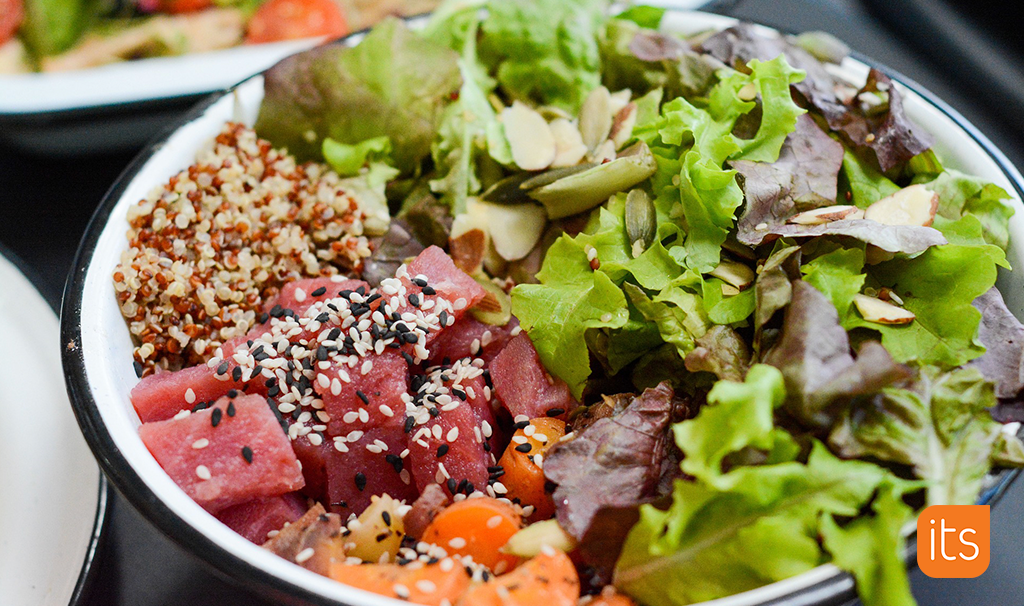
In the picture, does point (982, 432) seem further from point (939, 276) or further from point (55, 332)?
point (55, 332)

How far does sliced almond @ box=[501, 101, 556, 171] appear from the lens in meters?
1.52

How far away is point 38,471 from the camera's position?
1437 millimetres

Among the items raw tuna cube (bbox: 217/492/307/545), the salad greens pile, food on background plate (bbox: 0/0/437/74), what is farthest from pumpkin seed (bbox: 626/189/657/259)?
food on background plate (bbox: 0/0/437/74)

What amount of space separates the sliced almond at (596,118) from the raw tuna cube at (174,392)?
84 centimetres

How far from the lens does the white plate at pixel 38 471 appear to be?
4.23 feet

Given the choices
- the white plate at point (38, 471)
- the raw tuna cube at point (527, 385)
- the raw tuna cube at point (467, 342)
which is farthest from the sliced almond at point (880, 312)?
the white plate at point (38, 471)

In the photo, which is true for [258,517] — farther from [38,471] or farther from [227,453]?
[38,471]

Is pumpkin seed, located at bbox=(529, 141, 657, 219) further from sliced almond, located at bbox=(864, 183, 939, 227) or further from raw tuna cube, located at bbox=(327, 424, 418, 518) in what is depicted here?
raw tuna cube, located at bbox=(327, 424, 418, 518)

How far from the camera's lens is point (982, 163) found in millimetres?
1426

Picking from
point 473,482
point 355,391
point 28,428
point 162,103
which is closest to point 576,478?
point 473,482

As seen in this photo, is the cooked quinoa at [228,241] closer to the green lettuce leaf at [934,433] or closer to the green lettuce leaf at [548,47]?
the green lettuce leaf at [548,47]

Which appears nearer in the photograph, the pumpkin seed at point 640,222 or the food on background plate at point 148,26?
the pumpkin seed at point 640,222

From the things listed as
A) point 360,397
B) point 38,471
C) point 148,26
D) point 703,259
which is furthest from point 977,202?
point 148,26

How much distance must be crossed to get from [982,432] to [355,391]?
910 mm
